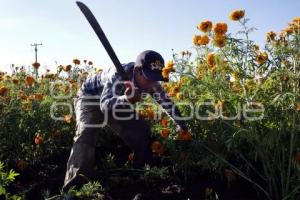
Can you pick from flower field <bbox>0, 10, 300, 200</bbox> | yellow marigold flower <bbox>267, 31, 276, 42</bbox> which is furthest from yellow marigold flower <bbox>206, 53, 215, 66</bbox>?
yellow marigold flower <bbox>267, 31, 276, 42</bbox>

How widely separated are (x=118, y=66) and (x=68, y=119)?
147 cm

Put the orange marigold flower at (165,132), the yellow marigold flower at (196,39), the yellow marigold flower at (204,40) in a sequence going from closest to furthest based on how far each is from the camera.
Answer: the yellow marigold flower at (204,40), the yellow marigold flower at (196,39), the orange marigold flower at (165,132)

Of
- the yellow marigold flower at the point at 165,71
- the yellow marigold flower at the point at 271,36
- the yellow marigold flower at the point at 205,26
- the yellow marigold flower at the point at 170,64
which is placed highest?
the yellow marigold flower at the point at 205,26

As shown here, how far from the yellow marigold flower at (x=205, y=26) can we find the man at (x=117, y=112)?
447 millimetres

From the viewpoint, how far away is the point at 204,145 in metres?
3.74

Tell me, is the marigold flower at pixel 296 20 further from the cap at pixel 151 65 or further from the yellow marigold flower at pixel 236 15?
the cap at pixel 151 65

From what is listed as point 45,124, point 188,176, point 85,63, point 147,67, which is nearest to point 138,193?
point 188,176

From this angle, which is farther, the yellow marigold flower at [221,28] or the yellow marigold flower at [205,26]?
the yellow marigold flower at [205,26]

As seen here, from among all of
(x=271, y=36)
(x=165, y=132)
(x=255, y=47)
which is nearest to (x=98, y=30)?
(x=165, y=132)

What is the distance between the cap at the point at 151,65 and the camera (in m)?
3.80

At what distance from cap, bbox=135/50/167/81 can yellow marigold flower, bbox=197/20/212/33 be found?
0.44 meters

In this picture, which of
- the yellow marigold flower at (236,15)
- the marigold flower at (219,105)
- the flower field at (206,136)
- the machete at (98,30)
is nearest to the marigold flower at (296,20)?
the flower field at (206,136)

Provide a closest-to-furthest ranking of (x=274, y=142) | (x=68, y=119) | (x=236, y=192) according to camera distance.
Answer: (x=274, y=142) → (x=236, y=192) → (x=68, y=119)

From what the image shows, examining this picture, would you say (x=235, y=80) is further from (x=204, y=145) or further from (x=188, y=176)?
(x=188, y=176)
